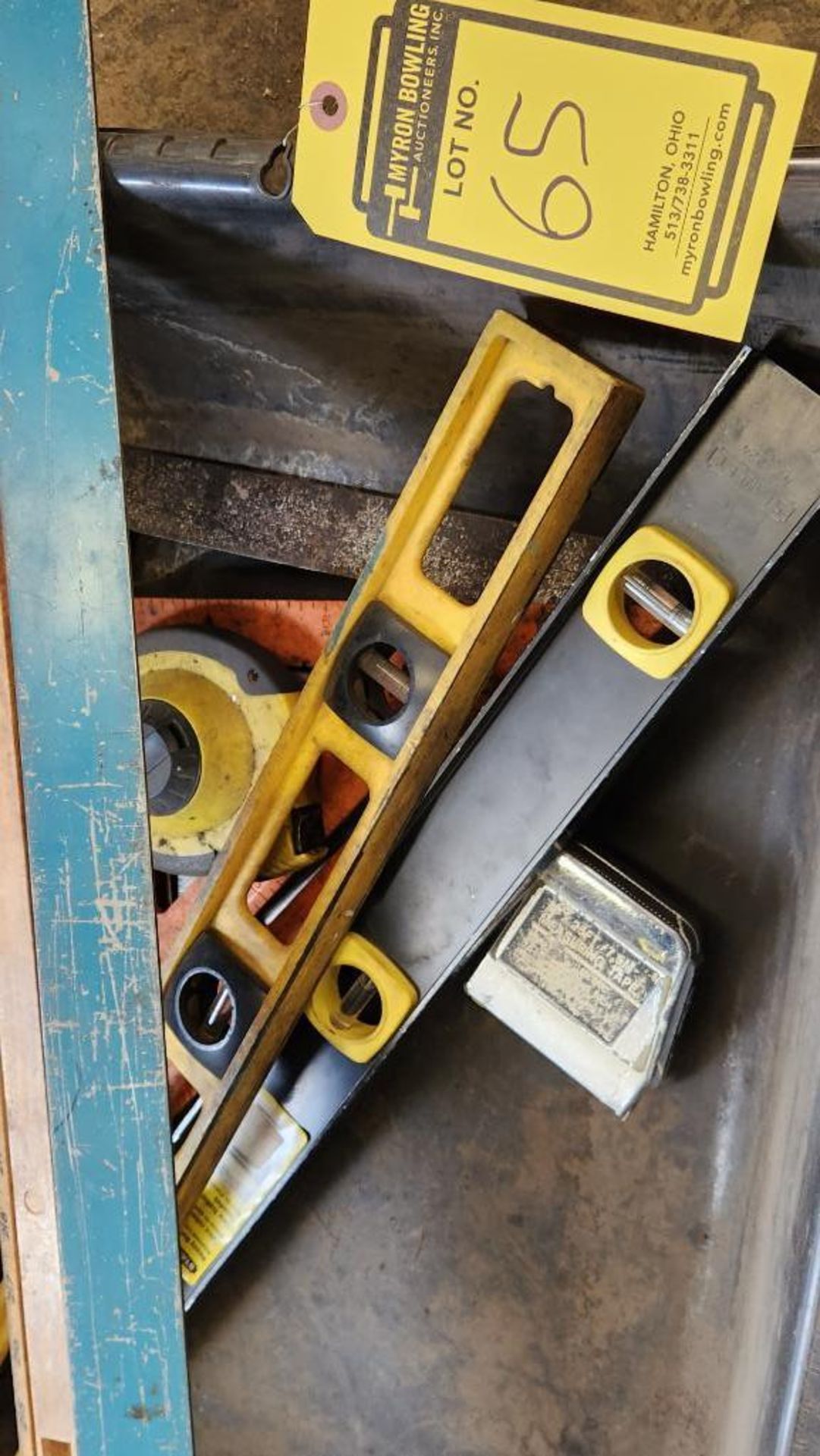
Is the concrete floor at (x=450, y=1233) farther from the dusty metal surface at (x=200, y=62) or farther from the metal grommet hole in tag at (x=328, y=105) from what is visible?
the metal grommet hole in tag at (x=328, y=105)

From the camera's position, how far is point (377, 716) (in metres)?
0.97

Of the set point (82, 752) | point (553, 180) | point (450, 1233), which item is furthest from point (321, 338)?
point (450, 1233)

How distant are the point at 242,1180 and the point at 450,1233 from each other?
224 mm

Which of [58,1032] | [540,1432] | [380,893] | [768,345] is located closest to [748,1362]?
[540,1432]

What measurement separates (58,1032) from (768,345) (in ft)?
2.26

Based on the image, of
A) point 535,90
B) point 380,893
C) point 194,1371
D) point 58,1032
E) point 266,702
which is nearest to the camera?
point 535,90

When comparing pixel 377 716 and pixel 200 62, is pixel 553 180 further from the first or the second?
pixel 200 62

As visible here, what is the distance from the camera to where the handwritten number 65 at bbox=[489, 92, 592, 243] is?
750 millimetres

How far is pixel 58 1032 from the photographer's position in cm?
87

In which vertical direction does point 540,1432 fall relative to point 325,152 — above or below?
below

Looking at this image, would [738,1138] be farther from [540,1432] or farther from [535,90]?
[535,90]

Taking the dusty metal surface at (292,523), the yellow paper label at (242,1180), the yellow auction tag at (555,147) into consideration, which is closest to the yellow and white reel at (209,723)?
the dusty metal surface at (292,523)

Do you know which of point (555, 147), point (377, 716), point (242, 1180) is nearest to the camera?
point (555, 147)

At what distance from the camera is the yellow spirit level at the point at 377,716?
0.86 m
